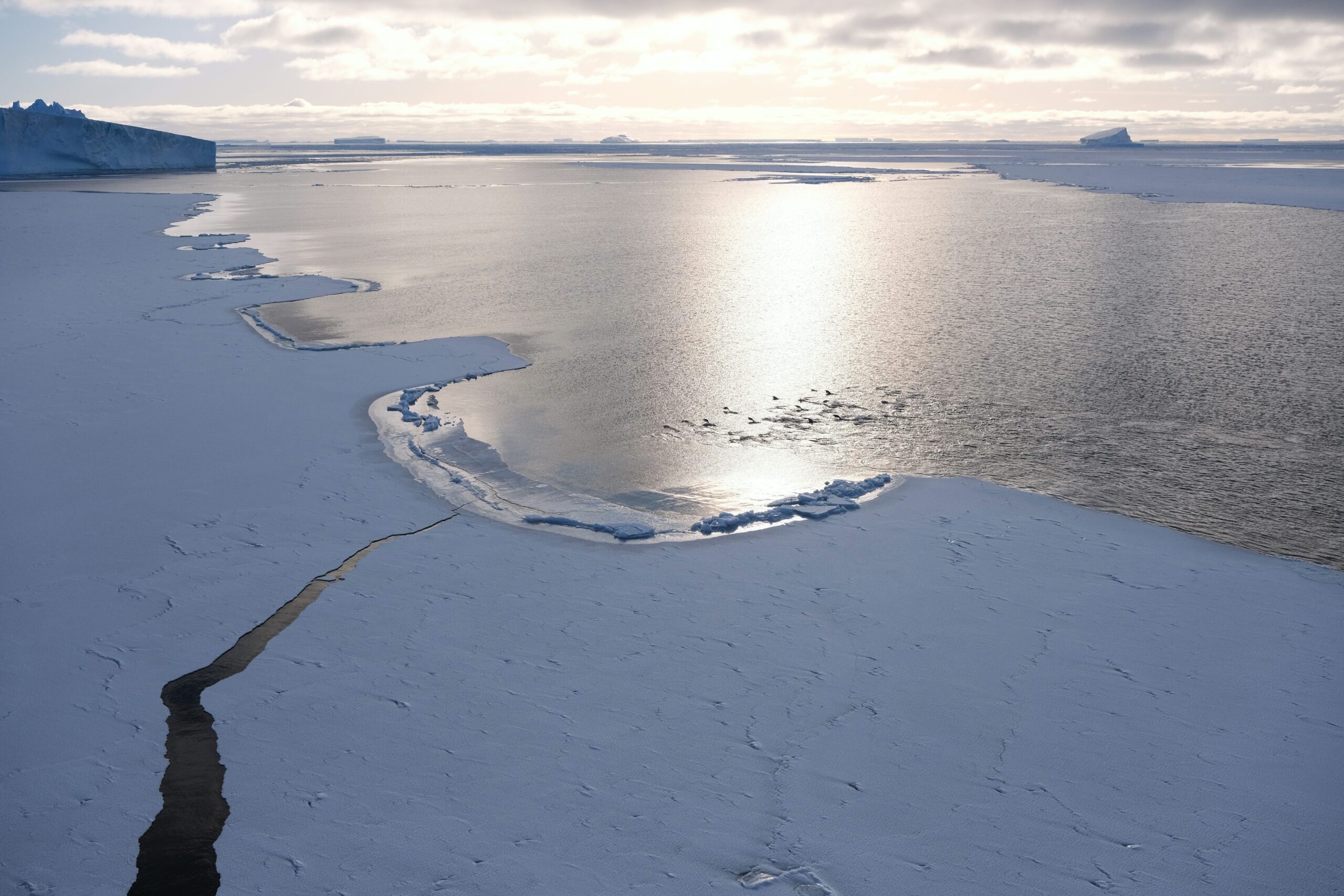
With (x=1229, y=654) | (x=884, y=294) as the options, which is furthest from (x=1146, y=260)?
(x=1229, y=654)

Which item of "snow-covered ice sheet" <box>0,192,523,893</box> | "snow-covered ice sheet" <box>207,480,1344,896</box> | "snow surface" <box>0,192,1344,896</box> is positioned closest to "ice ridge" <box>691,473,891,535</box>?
"snow surface" <box>0,192,1344,896</box>

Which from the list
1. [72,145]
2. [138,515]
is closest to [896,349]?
[138,515]

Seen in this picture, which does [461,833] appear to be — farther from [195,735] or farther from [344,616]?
[344,616]

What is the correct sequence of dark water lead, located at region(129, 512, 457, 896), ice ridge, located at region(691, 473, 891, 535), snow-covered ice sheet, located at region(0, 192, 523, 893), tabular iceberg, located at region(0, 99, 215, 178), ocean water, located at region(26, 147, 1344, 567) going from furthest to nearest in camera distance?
tabular iceberg, located at region(0, 99, 215, 178) < ocean water, located at region(26, 147, 1344, 567) < ice ridge, located at region(691, 473, 891, 535) < snow-covered ice sheet, located at region(0, 192, 523, 893) < dark water lead, located at region(129, 512, 457, 896)

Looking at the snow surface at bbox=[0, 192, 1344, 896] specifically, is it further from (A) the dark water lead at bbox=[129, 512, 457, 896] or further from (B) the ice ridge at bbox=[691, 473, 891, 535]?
(B) the ice ridge at bbox=[691, 473, 891, 535]

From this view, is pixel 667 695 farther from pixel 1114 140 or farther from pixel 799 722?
pixel 1114 140

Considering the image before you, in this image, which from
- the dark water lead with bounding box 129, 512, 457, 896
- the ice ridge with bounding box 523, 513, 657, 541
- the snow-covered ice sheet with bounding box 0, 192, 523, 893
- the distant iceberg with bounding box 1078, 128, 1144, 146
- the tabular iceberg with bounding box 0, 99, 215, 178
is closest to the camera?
the dark water lead with bounding box 129, 512, 457, 896
